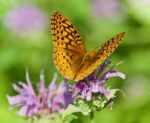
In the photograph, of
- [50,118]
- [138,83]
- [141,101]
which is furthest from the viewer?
[138,83]

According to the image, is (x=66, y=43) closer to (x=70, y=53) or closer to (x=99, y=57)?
(x=70, y=53)

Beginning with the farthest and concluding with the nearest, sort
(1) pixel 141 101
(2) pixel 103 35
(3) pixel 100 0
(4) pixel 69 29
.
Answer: (3) pixel 100 0 < (2) pixel 103 35 < (1) pixel 141 101 < (4) pixel 69 29

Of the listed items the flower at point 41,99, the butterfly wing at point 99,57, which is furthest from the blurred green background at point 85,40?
the butterfly wing at point 99,57

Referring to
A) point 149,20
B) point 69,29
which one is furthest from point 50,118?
point 149,20

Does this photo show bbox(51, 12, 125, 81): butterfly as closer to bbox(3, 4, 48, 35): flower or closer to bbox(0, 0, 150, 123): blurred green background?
bbox(0, 0, 150, 123): blurred green background

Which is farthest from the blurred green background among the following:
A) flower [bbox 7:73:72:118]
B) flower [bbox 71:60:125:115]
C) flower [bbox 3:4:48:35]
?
flower [bbox 71:60:125:115]

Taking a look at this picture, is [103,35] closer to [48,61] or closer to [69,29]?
[48,61]

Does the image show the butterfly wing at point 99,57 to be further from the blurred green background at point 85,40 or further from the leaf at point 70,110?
the blurred green background at point 85,40

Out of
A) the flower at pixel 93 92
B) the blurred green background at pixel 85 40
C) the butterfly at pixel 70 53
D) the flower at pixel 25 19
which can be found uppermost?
the flower at pixel 25 19
